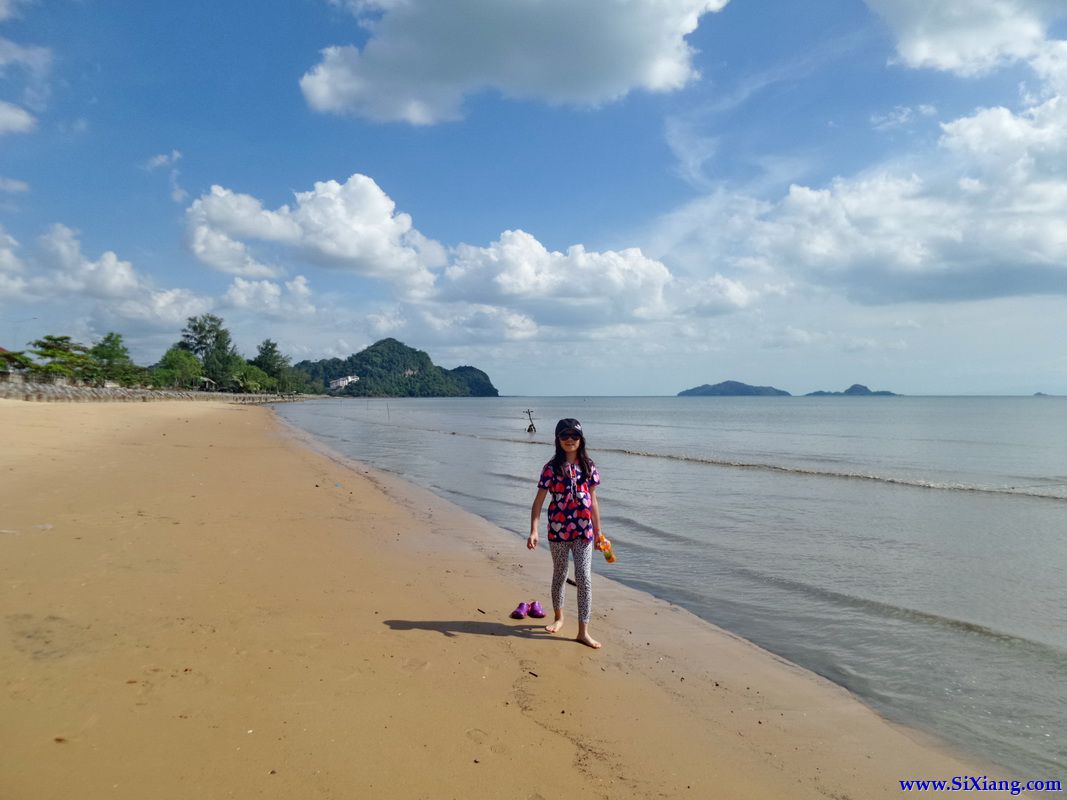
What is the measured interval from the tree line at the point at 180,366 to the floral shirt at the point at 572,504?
65.7m

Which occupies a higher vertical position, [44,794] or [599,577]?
[44,794]

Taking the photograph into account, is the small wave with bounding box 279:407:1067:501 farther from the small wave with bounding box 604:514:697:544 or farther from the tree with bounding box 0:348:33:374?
the tree with bounding box 0:348:33:374

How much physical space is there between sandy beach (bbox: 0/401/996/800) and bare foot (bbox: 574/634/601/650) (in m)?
0.10

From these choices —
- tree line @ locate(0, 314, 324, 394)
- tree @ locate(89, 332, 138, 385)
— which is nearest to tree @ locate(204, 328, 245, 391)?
tree line @ locate(0, 314, 324, 394)

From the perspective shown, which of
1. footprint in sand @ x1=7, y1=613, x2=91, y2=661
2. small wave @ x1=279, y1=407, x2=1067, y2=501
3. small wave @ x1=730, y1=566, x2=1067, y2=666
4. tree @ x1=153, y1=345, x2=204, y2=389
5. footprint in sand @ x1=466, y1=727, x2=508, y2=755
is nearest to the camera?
footprint in sand @ x1=466, y1=727, x2=508, y2=755

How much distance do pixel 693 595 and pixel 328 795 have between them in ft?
17.6

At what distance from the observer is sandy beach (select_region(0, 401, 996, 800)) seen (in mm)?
3084

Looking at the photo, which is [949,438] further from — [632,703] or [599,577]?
[632,703]

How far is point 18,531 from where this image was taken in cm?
695

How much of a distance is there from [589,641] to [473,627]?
110 centimetres

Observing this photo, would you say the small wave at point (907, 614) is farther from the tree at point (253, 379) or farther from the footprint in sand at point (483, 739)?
the tree at point (253, 379)

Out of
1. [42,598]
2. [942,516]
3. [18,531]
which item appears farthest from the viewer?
[942,516]

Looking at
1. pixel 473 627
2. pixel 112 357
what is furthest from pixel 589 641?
pixel 112 357

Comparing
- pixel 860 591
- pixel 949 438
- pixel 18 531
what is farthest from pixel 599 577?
pixel 949 438
